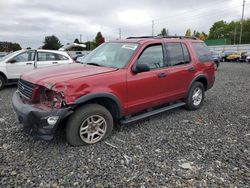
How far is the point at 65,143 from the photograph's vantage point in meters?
3.88

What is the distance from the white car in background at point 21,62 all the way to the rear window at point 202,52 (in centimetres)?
494

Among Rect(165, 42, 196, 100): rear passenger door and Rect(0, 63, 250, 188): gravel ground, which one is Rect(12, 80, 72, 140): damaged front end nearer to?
Rect(0, 63, 250, 188): gravel ground

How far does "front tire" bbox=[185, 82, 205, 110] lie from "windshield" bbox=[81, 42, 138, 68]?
6.80 ft

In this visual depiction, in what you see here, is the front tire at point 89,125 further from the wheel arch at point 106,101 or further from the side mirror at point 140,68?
the side mirror at point 140,68

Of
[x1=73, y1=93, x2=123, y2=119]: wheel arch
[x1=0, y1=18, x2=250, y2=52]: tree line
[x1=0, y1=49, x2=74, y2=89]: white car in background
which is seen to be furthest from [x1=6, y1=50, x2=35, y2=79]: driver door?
[x1=0, y1=18, x2=250, y2=52]: tree line

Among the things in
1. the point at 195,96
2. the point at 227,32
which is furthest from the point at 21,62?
the point at 227,32

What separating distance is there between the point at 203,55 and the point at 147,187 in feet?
14.0

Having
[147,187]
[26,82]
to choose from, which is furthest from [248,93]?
[26,82]

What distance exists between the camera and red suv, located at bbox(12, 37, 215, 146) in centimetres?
342

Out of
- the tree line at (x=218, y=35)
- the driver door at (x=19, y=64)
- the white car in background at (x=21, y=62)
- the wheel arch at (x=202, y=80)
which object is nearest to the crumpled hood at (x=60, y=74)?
the wheel arch at (x=202, y=80)

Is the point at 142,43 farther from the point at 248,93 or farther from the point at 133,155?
the point at 248,93

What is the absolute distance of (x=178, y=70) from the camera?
5.05 metres

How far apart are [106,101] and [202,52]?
3330mm

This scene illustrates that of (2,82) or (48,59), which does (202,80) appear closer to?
(48,59)
